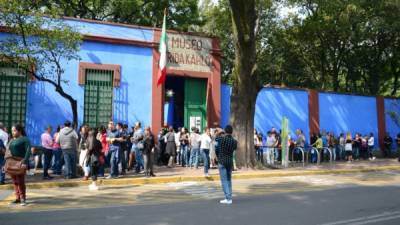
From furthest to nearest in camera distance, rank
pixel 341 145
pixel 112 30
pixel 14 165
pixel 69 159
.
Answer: pixel 341 145
pixel 112 30
pixel 69 159
pixel 14 165

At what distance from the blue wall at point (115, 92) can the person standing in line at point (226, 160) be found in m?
10.1

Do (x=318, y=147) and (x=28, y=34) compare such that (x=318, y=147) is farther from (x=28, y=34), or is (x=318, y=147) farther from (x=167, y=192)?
(x=28, y=34)

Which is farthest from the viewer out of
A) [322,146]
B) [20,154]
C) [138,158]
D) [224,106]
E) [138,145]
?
[322,146]

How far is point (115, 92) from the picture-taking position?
19672 mm

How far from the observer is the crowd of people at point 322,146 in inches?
827

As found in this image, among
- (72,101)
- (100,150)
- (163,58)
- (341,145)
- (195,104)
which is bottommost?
(100,150)

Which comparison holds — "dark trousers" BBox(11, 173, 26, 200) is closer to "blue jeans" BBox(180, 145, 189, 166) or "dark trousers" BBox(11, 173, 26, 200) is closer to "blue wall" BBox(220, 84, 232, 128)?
"blue jeans" BBox(180, 145, 189, 166)

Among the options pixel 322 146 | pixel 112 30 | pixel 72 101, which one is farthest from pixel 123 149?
pixel 322 146

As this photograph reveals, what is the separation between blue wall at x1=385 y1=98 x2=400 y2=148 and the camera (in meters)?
28.5

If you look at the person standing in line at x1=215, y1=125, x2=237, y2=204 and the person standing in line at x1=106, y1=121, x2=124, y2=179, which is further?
the person standing in line at x1=106, y1=121, x2=124, y2=179

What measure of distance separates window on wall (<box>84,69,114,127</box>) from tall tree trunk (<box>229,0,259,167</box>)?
5.53 m

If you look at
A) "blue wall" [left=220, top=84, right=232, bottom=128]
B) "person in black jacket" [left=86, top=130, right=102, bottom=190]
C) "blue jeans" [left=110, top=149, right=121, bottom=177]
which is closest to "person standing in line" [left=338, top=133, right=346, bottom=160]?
"blue wall" [left=220, top=84, right=232, bottom=128]

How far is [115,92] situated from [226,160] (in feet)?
34.9

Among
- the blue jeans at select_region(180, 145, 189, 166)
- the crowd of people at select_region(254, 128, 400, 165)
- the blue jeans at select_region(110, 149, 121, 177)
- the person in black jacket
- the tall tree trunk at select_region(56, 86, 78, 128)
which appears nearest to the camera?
the person in black jacket
